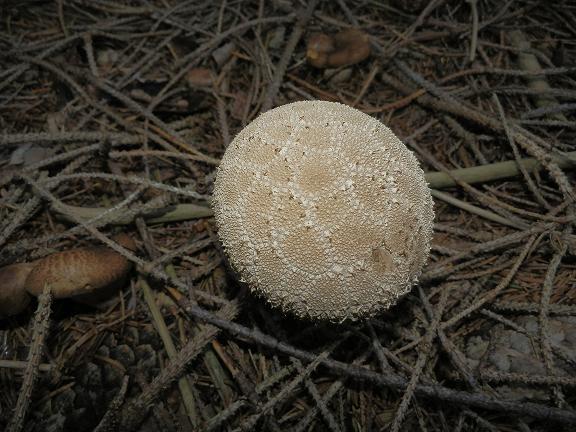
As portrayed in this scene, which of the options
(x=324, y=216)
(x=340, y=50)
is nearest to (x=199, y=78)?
(x=340, y=50)

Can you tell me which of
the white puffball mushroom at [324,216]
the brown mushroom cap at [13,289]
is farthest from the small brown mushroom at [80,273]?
the white puffball mushroom at [324,216]

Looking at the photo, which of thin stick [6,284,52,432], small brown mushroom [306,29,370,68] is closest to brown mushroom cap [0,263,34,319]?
thin stick [6,284,52,432]

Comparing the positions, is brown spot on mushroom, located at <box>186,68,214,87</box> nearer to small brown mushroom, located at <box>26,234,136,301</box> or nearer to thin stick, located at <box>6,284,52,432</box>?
small brown mushroom, located at <box>26,234,136,301</box>

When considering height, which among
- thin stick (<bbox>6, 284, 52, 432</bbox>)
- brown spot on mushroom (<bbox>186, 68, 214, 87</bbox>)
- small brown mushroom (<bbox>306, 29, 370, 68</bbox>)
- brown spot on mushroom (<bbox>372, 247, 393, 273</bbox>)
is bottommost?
thin stick (<bbox>6, 284, 52, 432</bbox>)

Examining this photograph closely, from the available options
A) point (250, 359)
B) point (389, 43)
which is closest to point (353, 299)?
point (250, 359)

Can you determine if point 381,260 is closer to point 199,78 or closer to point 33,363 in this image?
point 33,363

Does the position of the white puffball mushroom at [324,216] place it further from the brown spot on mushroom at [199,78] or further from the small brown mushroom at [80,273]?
the brown spot on mushroom at [199,78]
